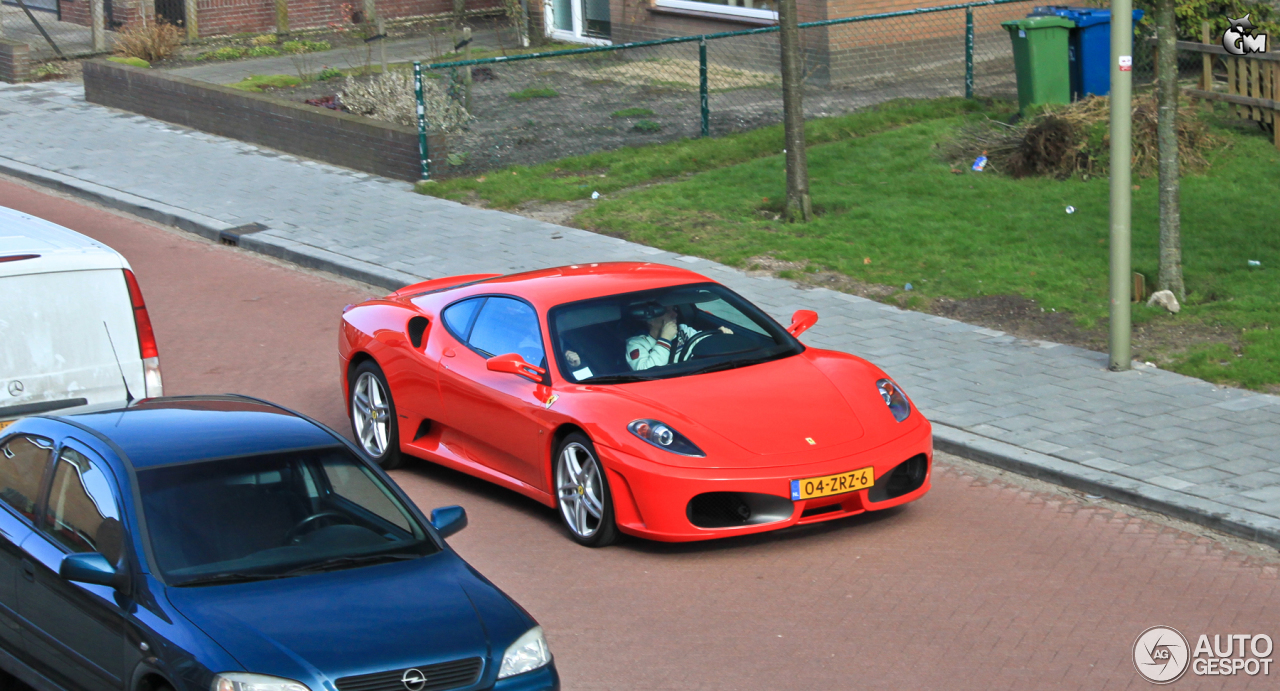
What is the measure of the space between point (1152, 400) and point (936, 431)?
1.57 m

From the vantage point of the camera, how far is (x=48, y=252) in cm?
762

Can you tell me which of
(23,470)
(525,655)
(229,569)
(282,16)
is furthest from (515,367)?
(282,16)

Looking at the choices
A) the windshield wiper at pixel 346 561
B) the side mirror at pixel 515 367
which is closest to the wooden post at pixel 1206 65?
the side mirror at pixel 515 367

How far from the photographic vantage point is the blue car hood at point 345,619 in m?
4.56

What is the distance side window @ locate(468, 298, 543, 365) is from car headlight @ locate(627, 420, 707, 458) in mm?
935

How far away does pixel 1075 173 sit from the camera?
14867 mm

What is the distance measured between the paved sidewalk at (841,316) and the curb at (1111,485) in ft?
0.04

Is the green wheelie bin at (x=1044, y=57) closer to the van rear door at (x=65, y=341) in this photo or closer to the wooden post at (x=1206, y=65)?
the wooden post at (x=1206, y=65)

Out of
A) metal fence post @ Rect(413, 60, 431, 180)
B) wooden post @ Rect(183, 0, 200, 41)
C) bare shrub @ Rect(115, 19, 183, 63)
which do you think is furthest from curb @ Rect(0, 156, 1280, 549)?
wooden post @ Rect(183, 0, 200, 41)

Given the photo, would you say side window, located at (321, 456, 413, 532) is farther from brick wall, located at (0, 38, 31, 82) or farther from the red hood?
brick wall, located at (0, 38, 31, 82)

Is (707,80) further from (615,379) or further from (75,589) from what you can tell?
(75,589)

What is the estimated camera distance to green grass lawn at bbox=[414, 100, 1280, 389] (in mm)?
11320

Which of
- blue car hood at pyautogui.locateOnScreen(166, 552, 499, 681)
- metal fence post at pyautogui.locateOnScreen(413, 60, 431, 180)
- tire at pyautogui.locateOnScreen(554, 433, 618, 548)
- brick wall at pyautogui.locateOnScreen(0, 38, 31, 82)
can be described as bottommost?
tire at pyautogui.locateOnScreen(554, 433, 618, 548)

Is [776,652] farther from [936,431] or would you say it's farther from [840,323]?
[840,323]
